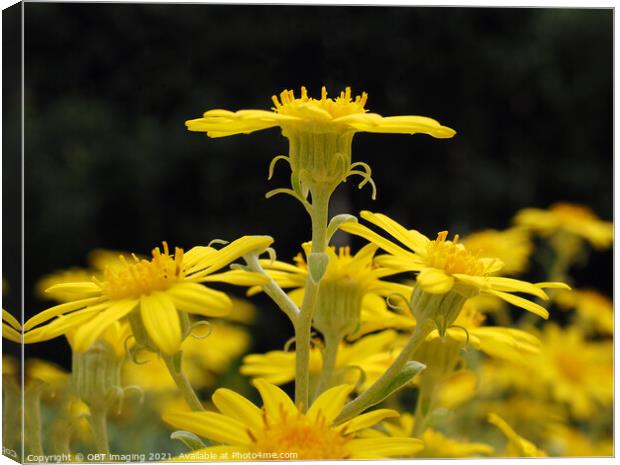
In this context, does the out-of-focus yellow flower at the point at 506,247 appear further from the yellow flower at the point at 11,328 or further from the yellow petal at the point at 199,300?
the yellow petal at the point at 199,300

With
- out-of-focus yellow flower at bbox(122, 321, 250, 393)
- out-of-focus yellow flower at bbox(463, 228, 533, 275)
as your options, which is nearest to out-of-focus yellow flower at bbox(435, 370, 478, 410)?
out-of-focus yellow flower at bbox(463, 228, 533, 275)

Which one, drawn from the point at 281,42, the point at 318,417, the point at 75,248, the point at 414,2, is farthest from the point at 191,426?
the point at 75,248

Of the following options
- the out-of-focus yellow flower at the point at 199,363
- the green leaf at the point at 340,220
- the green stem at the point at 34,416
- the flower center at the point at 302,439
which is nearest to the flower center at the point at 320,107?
the green leaf at the point at 340,220

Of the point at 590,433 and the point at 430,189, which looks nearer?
the point at 590,433

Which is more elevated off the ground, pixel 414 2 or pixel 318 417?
pixel 414 2

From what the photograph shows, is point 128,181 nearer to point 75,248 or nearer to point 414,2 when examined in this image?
point 75,248
